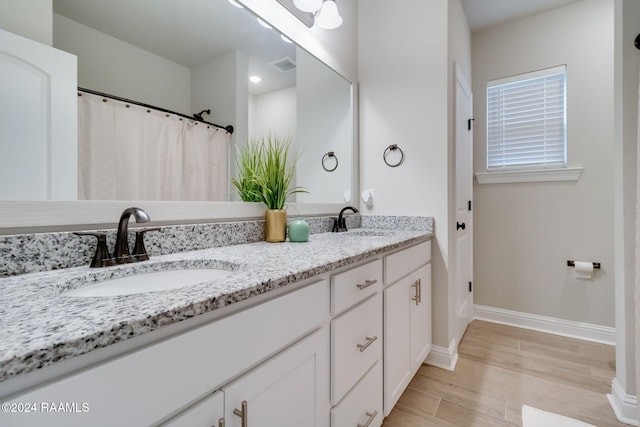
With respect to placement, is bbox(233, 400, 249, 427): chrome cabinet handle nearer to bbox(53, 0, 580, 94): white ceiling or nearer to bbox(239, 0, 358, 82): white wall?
bbox(53, 0, 580, 94): white ceiling

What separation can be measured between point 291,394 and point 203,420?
273mm

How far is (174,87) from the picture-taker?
3.67ft

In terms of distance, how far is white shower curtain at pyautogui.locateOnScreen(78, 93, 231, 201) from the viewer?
0.90 metres

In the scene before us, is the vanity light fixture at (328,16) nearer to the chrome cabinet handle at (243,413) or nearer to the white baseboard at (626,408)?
the chrome cabinet handle at (243,413)

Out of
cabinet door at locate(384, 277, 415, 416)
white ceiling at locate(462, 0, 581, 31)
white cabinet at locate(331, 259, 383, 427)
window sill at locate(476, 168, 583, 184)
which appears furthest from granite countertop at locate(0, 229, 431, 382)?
white ceiling at locate(462, 0, 581, 31)

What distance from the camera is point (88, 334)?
0.39 metres

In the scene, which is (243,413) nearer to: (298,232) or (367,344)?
(367,344)

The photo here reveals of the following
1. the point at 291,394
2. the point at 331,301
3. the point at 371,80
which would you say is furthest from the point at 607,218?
the point at 291,394

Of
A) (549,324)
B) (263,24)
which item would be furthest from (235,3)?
(549,324)

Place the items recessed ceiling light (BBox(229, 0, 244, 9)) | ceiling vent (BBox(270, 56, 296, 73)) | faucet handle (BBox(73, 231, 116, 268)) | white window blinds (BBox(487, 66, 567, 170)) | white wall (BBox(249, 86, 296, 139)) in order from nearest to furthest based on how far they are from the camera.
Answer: faucet handle (BBox(73, 231, 116, 268)), recessed ceiling light (BBox(229, 0, 244, 9)), white wall (BBox(249, 86, 296, 139)), ceiling vent (BBox(270, 56, 296, 73)), white window blinds (BBox(487, 66, 567, 170))

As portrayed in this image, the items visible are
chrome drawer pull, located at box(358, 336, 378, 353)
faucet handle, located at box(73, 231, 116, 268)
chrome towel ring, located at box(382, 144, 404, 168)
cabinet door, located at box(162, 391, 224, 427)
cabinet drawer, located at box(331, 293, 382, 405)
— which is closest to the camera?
cabinet door, located at box(162, 391, 224, 427)

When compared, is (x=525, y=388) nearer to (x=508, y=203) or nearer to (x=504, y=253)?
(x=504, y=253)

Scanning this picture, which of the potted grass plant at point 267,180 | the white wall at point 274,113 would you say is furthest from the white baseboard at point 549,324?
the white wall at point 274,113

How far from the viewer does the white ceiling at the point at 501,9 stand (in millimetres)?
2309
